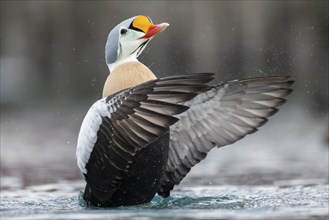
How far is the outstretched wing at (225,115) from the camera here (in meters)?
8.10

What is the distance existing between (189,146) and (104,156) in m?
1.07

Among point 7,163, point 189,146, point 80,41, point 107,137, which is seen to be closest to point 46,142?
point 7,163

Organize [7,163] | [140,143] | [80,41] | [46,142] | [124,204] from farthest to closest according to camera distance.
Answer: [80,41] < [46,142] < [7,163] < [124,204] < [140,143]

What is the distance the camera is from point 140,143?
710 centimetres

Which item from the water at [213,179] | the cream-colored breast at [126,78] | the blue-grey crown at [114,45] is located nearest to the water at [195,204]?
the water at [213,179]

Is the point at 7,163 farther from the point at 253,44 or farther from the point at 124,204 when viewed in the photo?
the point at 253,44

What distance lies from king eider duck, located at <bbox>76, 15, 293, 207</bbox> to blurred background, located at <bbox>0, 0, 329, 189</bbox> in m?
1.94

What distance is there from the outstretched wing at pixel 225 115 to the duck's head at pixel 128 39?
22.7 inches

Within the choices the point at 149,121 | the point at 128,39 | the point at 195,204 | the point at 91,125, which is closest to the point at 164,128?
the point at 149,121

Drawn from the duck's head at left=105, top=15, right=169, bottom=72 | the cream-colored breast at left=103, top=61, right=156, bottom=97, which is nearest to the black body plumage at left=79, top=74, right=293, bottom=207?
the cream-colored breast at left=103, top=61, right=156, bottom=97

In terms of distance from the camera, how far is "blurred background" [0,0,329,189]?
11.6 m

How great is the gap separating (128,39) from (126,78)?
0.41 metres

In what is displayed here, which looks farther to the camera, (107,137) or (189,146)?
(189,146)

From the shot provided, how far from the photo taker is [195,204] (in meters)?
7.85
